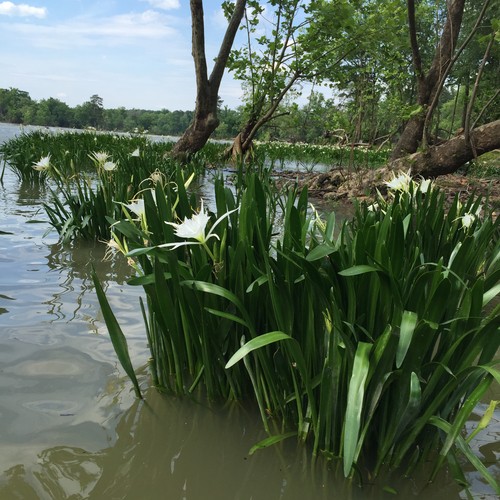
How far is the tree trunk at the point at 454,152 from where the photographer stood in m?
5.73

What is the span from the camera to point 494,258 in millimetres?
1676

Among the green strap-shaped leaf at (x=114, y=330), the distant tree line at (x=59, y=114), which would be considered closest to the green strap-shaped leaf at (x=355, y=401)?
the green strap-shaped leaf at (x=114, y=330)

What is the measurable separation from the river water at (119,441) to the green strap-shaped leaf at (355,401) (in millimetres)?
292

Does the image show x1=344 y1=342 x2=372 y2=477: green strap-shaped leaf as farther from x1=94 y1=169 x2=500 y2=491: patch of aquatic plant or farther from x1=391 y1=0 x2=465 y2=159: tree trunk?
x1=391 y1=0 x2=465 y2=159: tree trunk

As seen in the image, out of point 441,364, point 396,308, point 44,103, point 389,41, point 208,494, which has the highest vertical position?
point 44,103

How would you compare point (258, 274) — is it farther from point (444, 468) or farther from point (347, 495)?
point (444, 468)

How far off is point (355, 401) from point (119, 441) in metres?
0.72

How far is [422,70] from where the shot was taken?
7090 millimetres

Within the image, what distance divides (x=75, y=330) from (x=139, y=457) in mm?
883

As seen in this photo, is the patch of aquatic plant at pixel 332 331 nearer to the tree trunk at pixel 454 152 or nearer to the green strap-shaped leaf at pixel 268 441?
the green strap-shaped leaf at pixel 268 441

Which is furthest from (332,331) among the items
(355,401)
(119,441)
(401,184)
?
(401,184)

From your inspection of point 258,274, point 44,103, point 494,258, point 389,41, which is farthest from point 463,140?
point 44,103

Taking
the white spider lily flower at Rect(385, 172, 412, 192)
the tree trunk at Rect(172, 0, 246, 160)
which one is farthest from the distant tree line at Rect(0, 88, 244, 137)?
the white spider lily flower at Rect(385, 172, 412, 192)

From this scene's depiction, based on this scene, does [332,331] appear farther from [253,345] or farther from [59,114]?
[59,114]
